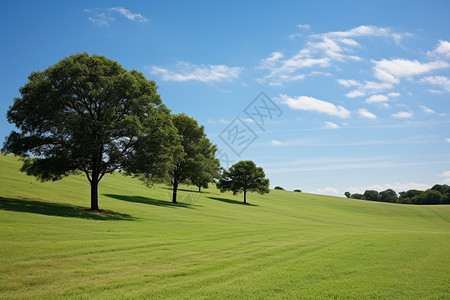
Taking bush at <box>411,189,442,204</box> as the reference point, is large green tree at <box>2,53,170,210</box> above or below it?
above

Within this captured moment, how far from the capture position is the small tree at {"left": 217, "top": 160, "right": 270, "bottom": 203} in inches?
3056

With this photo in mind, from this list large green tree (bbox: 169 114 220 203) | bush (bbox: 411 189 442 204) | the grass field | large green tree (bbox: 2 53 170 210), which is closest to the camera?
the grass field

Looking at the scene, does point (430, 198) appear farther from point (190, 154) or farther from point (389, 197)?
point (190, 154)

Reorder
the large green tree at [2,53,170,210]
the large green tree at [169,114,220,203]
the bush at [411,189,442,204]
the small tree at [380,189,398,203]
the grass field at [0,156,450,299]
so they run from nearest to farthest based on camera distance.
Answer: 1. the grass field at [0,156,450,299]
2. the large green tree at [2,53,170,210]
3. the large green tree at [169,114,220,203]
4. the bush at [411,189,442,204]
5. the small tree at [380,189,398,203]

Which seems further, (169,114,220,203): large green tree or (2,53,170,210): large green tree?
(169,114,220,203): large green tree

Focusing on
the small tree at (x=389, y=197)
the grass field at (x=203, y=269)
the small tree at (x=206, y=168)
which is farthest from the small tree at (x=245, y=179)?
the small tree at (x=389, y=197)

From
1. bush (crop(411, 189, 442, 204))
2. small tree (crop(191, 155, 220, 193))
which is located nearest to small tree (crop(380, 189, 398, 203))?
bush (crop(411, 189, 442, 204))

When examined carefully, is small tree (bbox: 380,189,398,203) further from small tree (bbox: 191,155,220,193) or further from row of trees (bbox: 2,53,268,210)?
row of trees (bbox: 2,53,268,210)

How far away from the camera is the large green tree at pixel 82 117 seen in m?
24.1

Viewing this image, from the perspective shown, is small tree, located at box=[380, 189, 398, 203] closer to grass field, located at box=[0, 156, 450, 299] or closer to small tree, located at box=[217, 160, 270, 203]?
small tree, located at box=[217, 160, 270, 203]

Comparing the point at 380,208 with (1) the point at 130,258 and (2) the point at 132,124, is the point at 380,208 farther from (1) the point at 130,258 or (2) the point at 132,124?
(1) the point at 130,258

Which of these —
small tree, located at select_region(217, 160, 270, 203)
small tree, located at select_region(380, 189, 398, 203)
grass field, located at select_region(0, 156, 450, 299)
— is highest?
small tree, located at select_region(217, 160, 270, 203)

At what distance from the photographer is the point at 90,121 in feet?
78.0

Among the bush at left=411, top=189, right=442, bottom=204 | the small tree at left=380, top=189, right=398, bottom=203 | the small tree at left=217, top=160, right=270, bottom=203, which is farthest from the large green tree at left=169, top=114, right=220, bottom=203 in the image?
the small tree at left=380, top=189, right=398, bottom=203
